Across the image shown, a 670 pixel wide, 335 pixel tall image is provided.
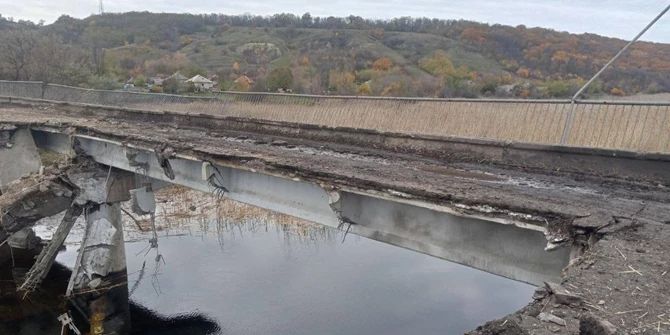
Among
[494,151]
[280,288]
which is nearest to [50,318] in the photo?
[280,288]

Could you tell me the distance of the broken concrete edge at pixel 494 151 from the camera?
819cm

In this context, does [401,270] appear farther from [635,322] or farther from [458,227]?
[635,322]

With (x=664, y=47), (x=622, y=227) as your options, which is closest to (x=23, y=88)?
(x=622, y=227)

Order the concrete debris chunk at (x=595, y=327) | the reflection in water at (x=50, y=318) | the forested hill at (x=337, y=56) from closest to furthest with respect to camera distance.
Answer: the concrete debris chunk at (x=595, y=327)
the reflection in water at (x=50, y=318)
the forested hill at (x=337, y=56)

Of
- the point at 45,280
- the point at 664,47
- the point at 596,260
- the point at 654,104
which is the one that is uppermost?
the point at 664,47

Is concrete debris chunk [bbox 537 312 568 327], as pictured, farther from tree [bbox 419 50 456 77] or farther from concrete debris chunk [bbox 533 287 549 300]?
tree [bbox 419 50 456 77]

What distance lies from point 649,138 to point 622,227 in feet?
13.5

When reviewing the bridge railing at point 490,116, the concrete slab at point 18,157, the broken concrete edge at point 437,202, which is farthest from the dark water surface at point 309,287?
the broken concrete edge at point 437,202

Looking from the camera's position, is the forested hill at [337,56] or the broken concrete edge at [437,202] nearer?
the broken concrete edge at [437,202]

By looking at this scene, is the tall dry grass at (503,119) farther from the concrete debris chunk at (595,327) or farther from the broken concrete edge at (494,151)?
the concrete debris chunk at (595,327)

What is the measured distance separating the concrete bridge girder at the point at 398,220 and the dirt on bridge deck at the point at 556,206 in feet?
0.62

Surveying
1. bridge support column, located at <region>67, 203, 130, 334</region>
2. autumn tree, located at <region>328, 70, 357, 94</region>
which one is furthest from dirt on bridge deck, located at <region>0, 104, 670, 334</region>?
autumn tree, located at <region>328, 70, 357, 94</region>

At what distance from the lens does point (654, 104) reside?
28.1 feet

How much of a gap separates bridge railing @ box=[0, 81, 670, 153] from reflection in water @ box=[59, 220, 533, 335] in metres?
4.42
